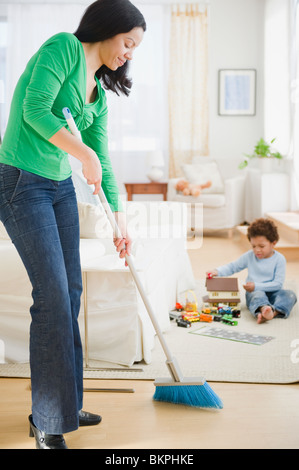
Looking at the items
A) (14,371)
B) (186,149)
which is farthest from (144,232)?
(186,149)

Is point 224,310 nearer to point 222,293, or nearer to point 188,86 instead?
point 222,293

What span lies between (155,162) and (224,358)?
432cm

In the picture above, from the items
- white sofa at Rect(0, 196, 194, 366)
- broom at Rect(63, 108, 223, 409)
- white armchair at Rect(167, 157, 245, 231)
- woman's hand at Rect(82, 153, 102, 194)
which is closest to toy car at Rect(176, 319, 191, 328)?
white sofa at Rect(0, 196, 194, 366)

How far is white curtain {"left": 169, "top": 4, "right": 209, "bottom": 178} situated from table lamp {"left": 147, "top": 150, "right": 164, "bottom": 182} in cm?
51

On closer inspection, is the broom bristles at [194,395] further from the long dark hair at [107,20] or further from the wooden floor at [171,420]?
the long dark hair at [107,20]

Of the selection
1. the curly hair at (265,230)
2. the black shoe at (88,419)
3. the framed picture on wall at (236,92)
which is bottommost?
the black shoe at (88,419)

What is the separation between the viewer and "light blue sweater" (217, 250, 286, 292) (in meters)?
3.01

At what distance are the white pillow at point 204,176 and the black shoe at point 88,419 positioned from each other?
4.47 meters

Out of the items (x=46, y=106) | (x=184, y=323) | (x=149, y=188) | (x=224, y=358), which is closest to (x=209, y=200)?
(x=149, y=188)

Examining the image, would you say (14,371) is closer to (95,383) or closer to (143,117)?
(95,383)

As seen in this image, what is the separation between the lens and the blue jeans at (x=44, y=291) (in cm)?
138

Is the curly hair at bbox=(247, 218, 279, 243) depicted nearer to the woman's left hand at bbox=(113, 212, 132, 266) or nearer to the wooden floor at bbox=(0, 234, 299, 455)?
the wooden floor at bbox=(0, 234, 299, 455)

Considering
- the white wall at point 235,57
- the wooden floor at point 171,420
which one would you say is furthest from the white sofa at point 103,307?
the white wall at point 235,57

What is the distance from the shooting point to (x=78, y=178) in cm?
313
